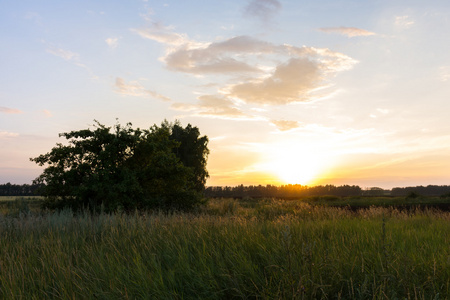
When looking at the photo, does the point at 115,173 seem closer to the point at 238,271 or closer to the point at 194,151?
the point at 238,271

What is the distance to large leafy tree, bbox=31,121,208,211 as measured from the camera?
1653 cm

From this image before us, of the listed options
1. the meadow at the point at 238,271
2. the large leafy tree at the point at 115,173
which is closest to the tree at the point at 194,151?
the large leafy tree at the point at 115,173

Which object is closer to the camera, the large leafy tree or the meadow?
the meadow

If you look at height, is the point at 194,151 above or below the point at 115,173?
above

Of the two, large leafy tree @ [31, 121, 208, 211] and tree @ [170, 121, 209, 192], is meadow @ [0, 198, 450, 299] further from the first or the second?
tree @ [170, 121, 209, 192]

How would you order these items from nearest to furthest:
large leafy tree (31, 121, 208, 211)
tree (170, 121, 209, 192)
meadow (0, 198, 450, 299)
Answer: meadow (0, 198, 450, 299) < large leafy tree (31, 121, 208, 211) < tree (170, 121, 209, 192)

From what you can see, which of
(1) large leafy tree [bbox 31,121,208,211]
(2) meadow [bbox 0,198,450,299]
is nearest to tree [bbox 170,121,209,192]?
(1) large leafy tree [bbox 31,121,208,211]

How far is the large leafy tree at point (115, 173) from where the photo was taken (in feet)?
54.2

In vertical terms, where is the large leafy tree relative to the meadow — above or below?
above

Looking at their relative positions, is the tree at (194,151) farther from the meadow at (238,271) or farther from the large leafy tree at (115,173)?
the meadow at (238,271)

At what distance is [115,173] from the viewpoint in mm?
17094

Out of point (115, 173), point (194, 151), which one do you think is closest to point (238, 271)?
point (115, 173)

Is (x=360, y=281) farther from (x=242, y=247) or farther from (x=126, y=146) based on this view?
(x=126, y=146)

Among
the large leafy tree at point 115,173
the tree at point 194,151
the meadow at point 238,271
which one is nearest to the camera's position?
the meadow at point 238,271
